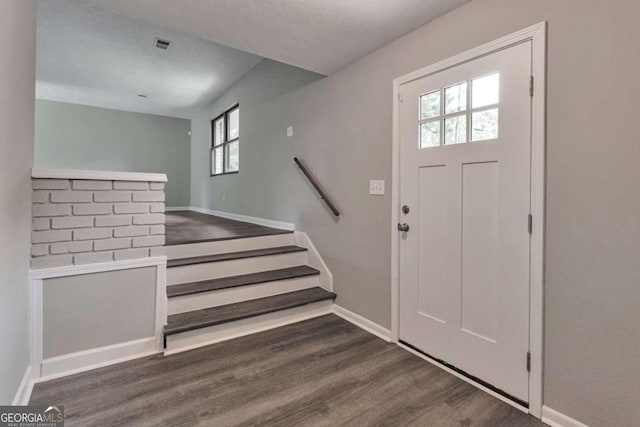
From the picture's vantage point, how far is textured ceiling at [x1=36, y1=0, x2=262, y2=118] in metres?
3.29

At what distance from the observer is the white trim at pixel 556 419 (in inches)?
58.1

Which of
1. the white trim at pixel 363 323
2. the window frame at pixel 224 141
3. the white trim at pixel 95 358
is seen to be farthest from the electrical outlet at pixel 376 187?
the window frame at pixel 224 141

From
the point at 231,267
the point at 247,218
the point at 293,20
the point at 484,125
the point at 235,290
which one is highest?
the point at 293,20

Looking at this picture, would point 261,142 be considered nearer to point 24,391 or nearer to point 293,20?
point 293,20

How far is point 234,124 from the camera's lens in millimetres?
5637

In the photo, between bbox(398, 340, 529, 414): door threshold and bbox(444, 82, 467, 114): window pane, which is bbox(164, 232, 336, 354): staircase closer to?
bbox(398, 340, 529, 414): door threshold

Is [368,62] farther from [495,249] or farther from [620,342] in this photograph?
[620,342]

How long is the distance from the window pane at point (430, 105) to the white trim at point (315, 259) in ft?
5.70

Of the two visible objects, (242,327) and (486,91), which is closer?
(486,91)

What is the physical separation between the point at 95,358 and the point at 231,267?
1184 mm

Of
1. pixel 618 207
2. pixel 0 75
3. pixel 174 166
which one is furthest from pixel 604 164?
pixel 174 166

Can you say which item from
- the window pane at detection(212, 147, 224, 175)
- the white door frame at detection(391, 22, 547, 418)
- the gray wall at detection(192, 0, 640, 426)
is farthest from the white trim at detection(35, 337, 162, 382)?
the window pane at detection(212, 147, 224, 175)

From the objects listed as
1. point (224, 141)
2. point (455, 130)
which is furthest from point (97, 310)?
point (224, 141)

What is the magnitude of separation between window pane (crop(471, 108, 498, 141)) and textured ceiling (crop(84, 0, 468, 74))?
725mm
